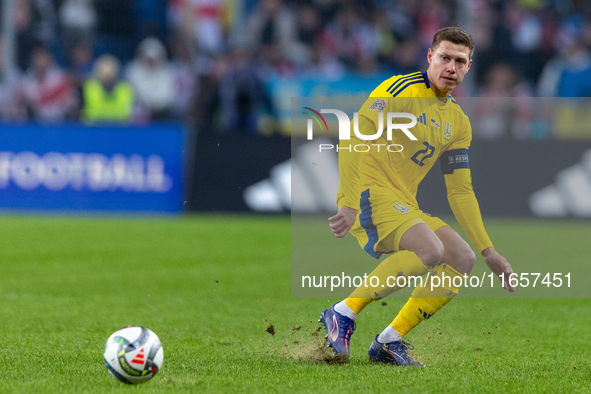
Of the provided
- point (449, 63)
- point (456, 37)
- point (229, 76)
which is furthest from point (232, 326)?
point (229, 76)

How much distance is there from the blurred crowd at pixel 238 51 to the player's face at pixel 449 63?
9.01 meters

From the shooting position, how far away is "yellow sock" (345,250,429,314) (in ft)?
16.1

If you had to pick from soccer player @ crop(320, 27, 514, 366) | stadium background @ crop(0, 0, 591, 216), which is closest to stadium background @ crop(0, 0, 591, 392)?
stadium background @ crop(0, 0, 591, 216)

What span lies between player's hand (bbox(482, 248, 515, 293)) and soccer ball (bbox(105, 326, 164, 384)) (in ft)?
6.74

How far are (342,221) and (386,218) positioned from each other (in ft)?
0.85

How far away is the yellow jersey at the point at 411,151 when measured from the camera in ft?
Answer: 16.4

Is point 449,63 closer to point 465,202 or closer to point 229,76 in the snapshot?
point 465,202

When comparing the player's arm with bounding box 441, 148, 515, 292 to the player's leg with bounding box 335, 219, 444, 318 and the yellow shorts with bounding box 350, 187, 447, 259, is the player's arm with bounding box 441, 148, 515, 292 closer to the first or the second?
the yellow shorts with bounding box 350, 187, 447, 259

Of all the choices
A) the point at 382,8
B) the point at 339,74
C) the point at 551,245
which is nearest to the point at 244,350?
the point at 551,245

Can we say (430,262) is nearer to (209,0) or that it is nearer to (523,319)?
(523,319)

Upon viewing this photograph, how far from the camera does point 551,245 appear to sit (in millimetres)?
10453

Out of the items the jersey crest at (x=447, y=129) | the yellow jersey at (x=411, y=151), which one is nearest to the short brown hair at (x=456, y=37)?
the yellow jersey at (x=411, y=151)

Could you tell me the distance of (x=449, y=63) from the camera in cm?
489

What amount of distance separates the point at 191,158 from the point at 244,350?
8891 millimetres
